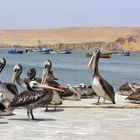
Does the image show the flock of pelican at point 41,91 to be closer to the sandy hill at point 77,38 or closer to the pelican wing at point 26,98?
the pelican wing at point 26,98

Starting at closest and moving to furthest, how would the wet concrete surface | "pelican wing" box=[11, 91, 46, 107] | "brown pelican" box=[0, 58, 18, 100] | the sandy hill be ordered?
the wet concrete surface < "pelican wing" box=[11, 91, 46, 107] < "brown pelican" box=[0, 58, 18, 100] < the sandy hill

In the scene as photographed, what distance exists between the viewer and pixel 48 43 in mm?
174250

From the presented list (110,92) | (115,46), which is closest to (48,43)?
(115,46)

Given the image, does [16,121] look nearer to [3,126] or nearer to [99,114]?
[3,126]

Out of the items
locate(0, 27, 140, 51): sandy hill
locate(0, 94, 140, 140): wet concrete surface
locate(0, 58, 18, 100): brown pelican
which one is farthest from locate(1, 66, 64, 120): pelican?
locate(0, 27, 140, 51): sandy hill

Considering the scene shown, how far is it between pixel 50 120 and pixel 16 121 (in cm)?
76

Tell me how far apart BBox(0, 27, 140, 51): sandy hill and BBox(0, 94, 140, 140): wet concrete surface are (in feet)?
492

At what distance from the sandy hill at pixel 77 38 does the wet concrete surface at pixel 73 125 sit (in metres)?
150

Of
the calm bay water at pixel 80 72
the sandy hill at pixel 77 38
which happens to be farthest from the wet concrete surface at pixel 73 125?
the sandy hill at pixel 77 38

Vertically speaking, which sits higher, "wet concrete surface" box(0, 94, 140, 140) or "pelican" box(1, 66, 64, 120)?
"pelican" box(1, 66, 64, 120)

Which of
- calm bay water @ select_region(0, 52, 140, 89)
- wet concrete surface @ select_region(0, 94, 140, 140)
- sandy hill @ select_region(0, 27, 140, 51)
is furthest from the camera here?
sandy hill @ select_region(0, 27, 140, 51)

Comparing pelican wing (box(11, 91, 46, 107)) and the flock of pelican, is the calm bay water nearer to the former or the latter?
A: the flock of pelican

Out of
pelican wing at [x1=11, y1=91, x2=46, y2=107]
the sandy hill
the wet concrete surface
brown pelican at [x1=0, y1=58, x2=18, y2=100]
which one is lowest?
the sandy hill

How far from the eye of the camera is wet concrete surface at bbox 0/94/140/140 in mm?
9828
